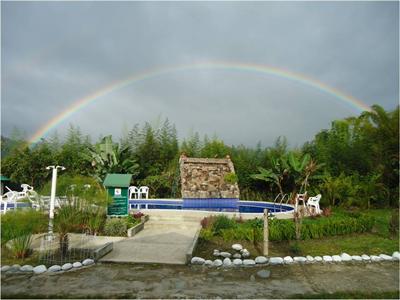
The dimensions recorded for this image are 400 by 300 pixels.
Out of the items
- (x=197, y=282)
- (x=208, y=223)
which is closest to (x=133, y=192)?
(x=208, y=223)

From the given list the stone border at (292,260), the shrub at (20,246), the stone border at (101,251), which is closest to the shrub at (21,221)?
the shrub at (20,246)

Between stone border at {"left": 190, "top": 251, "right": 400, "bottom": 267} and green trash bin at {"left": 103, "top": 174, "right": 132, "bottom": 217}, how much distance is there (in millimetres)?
4519

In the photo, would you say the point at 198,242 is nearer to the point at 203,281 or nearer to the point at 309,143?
the point at 203,281

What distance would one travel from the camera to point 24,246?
5.91 meters

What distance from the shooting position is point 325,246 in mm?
7059

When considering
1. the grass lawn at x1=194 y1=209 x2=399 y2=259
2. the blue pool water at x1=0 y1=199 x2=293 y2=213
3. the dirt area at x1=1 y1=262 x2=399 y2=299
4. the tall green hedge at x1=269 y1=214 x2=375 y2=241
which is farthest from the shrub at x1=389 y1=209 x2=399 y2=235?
the blue pool water at x1=0 y1=199 x2=293 y2=213

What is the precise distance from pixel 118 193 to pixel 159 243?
3.08 meters

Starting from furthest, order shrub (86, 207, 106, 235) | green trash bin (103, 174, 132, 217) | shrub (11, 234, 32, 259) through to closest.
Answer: green trash bin (103, 174, 132, 217), shrub (86, 207, 106, 235), shrub (11, 234, 32, 259)

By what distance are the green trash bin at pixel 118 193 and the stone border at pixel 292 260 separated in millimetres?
4519

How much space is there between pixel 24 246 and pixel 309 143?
15385 millimetres

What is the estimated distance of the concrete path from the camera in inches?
236

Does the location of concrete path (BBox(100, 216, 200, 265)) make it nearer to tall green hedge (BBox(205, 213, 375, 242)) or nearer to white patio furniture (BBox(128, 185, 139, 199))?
tall green hedge (BBox(205, 213, 375, 242))

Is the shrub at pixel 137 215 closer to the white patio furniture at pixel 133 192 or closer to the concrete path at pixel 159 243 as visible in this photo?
the concrete path at pixel 159 243

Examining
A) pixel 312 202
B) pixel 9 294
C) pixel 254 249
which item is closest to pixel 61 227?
pixel 9 294
